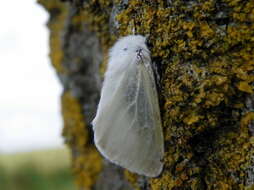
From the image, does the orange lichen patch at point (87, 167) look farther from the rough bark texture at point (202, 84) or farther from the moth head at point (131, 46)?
the moth head at point (131, 46)

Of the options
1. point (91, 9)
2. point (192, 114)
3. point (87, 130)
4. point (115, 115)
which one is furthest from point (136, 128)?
point (87, 130)

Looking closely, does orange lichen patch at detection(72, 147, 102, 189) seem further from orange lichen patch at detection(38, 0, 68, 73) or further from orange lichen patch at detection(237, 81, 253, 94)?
orange lichen patch at detection(237, 81, 253, 94)

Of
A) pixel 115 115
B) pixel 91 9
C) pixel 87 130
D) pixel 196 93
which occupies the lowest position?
pixel 87 130

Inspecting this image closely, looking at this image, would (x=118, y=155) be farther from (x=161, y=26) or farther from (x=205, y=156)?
(x=161, y=26)

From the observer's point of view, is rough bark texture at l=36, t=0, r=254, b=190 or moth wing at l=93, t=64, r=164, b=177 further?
moth wing at l=93, t=64, r=164, b=177

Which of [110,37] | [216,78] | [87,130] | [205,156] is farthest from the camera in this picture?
[87,130]

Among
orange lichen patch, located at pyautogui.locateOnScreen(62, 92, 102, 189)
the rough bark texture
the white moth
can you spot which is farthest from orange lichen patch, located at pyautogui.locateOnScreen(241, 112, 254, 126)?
orange lichen patch, located at pyautogui.locateOnScreen(62, 92, 102, 189)

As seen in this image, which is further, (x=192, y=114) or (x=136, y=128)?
(x=136, y=128)

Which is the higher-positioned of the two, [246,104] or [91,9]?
[91,9]
